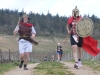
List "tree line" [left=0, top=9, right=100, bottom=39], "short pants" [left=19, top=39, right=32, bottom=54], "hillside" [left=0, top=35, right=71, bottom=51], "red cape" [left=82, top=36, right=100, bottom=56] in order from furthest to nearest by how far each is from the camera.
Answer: "tree line" [left=0, top=9, right=100, bottom=39]
"hillside" [left=0, top=35, right=71, bottom=51]
"red cape" [left=82, top=36, right=100, bottom=56]
"short pants" [left=19, top=39, right=32, bottom=54]

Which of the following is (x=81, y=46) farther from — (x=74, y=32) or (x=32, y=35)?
(x=32, y=35)

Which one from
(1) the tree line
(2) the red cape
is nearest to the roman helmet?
(2) the red cape

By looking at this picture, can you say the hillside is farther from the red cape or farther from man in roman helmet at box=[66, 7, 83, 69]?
man in roman helmet at box=[66, 7, 83, 69]

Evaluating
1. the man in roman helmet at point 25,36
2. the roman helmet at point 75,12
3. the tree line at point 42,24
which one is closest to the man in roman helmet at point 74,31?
the roman helmet at point 75,12

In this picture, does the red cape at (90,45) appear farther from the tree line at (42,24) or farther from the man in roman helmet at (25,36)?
the tree line at (42,24)

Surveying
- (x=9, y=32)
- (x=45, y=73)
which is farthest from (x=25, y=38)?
(x=9, y=32)

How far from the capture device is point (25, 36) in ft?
46.1

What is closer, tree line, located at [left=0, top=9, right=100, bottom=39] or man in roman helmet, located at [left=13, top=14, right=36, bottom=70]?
man in roman helmet, located at [left=13, top=14, right=36, bottom=70]

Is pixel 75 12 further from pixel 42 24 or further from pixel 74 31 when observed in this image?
pixel 42 24

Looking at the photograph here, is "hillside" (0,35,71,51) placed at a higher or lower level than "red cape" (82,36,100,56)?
higher

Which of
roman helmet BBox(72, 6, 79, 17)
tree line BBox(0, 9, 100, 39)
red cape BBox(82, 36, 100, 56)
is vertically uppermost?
tree line BBox(0, 9, 100, 39)

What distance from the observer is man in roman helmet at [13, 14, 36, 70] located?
13984 mm

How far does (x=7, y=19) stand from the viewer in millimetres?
179125

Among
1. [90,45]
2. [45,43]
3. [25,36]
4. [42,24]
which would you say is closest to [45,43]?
[45,43]
